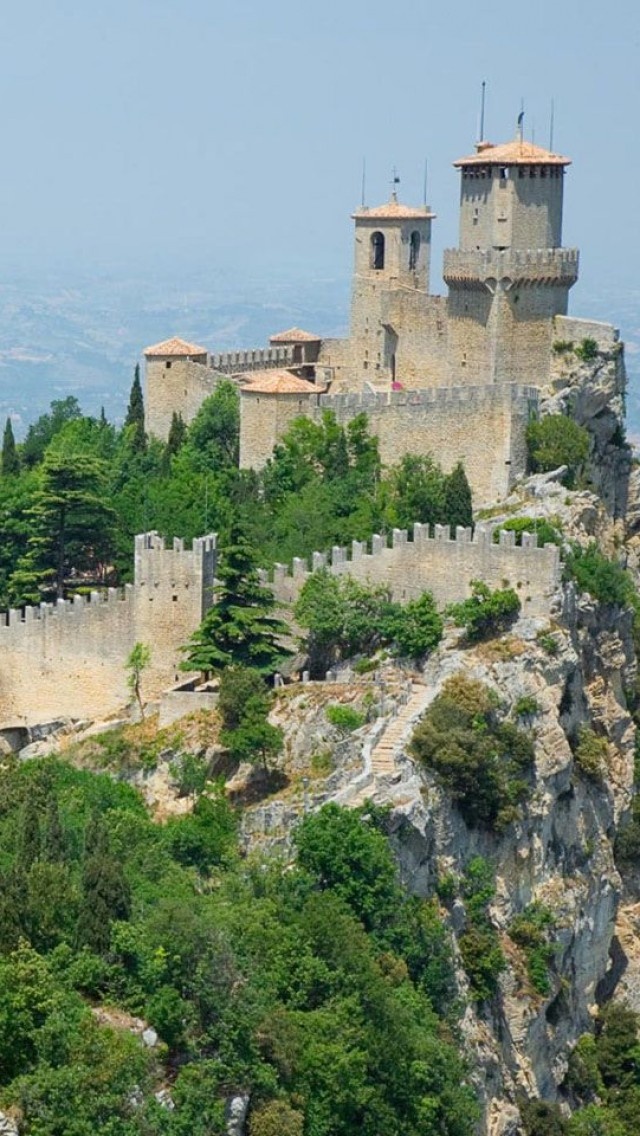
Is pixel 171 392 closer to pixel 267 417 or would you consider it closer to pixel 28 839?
pixel 267 417

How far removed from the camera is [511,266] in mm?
64312

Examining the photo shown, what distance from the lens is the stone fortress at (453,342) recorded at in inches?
2440

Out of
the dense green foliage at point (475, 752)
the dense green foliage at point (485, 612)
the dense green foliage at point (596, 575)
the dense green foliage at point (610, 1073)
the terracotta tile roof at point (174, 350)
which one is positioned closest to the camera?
the dense green foliage at point (475, 752)

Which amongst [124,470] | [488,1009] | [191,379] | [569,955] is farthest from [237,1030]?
[191,379]

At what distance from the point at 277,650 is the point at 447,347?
13.9 metres

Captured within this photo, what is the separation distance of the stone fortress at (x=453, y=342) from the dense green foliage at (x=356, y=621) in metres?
7.02

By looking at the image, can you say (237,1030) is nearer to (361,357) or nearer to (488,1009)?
(488,1009)

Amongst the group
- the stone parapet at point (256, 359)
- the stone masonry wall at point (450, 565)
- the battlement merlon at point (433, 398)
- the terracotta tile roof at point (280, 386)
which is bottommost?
the stone masonry wall at point (450, 565)

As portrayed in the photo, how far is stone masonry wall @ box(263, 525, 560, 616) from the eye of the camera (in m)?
54.6

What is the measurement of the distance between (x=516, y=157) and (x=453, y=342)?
4.90 m

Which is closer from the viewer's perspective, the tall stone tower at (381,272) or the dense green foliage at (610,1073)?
the dense green foliage at (610,1073)

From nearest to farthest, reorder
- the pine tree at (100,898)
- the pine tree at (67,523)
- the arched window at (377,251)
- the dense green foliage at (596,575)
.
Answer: the pine tree at (100,898), the dense green foliage at (596,575), the pine tree at (67,523), the arched window at (377,251)

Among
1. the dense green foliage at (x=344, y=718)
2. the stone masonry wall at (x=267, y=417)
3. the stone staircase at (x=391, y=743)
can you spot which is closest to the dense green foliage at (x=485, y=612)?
the stone staircase at (x=391, y=743)

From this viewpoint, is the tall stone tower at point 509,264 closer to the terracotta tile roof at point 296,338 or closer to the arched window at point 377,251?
the arched window at point 377,251
